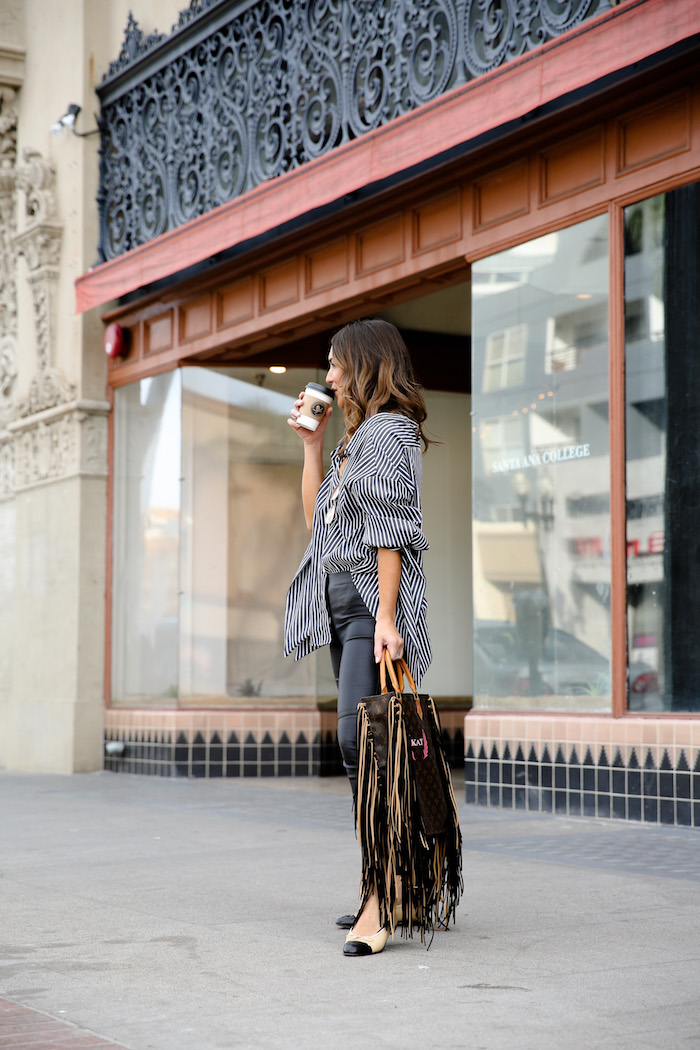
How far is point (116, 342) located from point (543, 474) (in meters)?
5.69

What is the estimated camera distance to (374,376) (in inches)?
175

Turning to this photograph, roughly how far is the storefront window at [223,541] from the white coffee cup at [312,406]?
8.05 m

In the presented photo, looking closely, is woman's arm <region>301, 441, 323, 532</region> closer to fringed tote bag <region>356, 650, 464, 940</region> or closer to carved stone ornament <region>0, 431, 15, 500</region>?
fringed tote bag <region>356, 650, 464, 940</region>

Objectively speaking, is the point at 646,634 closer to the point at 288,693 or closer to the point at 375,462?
the point at 375,462

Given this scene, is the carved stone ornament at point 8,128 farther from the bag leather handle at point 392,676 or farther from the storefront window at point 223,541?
the bag leather handle at point 392,676

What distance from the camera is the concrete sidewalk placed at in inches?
124

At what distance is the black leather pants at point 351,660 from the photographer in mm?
4246

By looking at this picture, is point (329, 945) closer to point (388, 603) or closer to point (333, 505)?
point (388, 603)

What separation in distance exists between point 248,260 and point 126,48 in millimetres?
2932

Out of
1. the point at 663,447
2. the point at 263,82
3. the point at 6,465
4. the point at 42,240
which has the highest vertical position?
the point at 263,82

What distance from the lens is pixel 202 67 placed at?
1189cm

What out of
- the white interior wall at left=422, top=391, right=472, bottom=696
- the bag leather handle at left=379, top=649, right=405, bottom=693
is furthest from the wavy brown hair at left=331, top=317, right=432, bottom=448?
the white interior wall at left=422, top=391, right=472, bottom=696

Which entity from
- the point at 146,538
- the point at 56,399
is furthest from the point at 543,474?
the point at 56,399

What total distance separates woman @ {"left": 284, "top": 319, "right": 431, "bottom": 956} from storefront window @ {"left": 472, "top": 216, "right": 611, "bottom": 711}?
3934 mm
